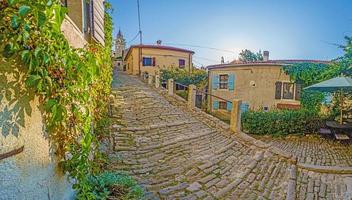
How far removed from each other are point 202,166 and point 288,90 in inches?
491

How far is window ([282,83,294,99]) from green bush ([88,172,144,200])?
570 inches

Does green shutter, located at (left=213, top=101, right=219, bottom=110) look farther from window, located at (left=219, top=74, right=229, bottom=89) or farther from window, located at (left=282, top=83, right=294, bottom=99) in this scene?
window, located at (left=282, top=83, right=294, bottom=99)

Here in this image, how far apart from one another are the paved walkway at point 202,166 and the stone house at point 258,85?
939cm

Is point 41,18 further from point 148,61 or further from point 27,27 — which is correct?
point 148,61

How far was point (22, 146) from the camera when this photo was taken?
5.32 ft

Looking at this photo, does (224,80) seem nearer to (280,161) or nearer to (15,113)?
(280,161)

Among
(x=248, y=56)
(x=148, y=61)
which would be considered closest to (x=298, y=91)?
(x=148, y=61)

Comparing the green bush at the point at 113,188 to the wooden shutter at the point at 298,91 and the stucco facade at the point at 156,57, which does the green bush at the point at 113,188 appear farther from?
the stucco facade at the point at 156,57

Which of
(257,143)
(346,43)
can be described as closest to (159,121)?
(257,143)

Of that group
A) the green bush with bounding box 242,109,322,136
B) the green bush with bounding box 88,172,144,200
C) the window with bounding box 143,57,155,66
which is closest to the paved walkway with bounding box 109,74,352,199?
the green bush with bounding box 88,172,144,200

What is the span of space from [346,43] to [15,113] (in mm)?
12665

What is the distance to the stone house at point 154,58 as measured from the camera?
24.0 metres

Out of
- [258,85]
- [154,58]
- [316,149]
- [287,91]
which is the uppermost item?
[154,58]

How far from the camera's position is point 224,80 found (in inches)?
693
